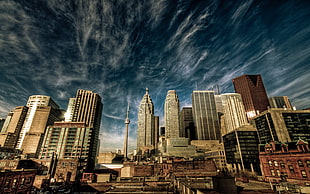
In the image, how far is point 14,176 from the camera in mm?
49500

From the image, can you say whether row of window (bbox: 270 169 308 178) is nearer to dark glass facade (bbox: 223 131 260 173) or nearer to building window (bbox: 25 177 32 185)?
dark glass facade (bbox: 223 131 260 173)

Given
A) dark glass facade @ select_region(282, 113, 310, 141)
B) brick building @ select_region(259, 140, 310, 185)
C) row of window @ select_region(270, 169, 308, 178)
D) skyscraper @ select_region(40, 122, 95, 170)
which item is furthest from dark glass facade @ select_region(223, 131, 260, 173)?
skyscraper @ select_region(40, 122, 95, 170)

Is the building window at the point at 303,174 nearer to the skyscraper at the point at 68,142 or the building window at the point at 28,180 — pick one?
the building window at the point at 28,180

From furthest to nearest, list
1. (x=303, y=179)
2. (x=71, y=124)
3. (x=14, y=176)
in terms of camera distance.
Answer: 1. (x=71, y=124)
2. (x=303, y=179)
3. (x=14, y=176)

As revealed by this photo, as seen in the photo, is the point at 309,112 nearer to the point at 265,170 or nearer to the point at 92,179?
the point at 265,170

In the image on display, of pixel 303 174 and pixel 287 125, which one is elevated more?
pixel 287 125

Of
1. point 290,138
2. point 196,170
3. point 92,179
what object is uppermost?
point 290,138

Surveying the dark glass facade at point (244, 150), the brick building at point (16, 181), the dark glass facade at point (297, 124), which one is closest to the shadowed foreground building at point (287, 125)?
the dark glass facade at point (297, 124)

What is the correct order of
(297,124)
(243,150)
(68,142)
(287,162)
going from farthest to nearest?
(68,142) < (243,150) < (297,124) < (287,162)

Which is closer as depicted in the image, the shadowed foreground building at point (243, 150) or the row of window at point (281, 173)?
the row of window at point (281, 173)

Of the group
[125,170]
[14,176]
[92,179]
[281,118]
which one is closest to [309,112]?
[281,118]

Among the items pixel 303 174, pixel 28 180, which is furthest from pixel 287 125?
pixel 28 180

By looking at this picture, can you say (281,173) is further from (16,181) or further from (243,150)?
(16,181)

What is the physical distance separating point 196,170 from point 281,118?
102 metres
